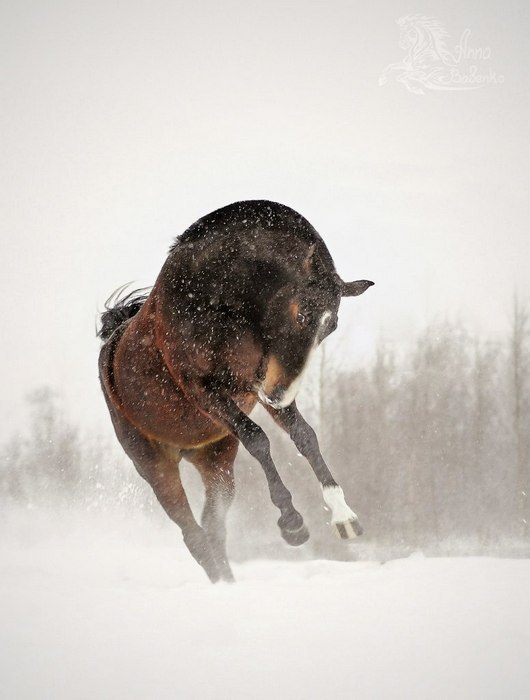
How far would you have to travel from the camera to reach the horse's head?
3.47m

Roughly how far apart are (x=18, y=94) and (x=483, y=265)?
828 centimetres

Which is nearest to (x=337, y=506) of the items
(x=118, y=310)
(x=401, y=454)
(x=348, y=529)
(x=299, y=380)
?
(x=348, y=529)

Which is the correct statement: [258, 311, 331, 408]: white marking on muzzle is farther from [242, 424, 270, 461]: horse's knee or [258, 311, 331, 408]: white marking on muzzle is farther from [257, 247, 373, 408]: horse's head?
[242, 424, 270, 461]: horse's knee

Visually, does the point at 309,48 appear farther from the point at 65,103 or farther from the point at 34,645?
the point at 34,645

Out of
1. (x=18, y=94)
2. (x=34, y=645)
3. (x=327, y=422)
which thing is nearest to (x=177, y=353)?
(x=34, y=645)

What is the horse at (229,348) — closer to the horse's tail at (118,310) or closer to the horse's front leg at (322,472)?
the horse's front leg at (322,472)

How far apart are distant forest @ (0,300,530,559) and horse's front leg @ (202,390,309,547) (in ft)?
21.8

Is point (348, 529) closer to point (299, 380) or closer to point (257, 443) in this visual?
point (257, 443)

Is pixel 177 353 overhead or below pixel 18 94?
below

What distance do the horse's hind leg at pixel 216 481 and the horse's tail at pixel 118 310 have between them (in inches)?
49.5

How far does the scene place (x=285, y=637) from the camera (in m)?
3.05

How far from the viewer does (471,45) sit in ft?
23.8

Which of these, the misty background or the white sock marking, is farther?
the misty background

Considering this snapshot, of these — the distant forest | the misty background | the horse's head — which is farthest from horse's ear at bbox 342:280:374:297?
the distant forest
